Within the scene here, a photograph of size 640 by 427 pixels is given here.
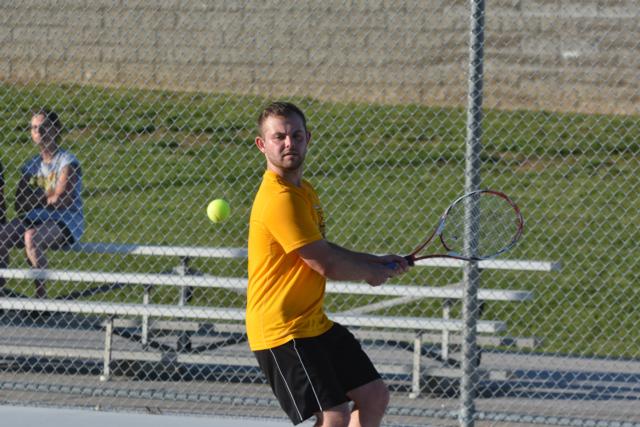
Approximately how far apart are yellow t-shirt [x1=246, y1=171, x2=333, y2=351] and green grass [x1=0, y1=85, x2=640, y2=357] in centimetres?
476

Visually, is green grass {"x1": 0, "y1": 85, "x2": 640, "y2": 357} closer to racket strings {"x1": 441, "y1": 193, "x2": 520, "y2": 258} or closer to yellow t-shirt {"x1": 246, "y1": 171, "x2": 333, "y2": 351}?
racket strings {"x1": 441, "y1": 193, "x2": 520, "y2": 258}

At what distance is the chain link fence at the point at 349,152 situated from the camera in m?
8.21

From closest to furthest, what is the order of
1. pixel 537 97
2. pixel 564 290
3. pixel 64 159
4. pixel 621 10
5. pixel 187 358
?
pixel 187 358 → pixel 64 159 → pixel 564 290 → pixel 537 97 → pixel 621 10

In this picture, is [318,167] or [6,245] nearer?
[6,245]

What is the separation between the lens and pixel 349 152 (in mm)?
11844

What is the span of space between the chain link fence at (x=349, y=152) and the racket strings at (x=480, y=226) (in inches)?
71.8

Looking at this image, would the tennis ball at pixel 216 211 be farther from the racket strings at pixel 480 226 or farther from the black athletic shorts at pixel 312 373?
the black athletic shorts at pixel 312 373

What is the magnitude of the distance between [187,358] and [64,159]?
1.52 meters

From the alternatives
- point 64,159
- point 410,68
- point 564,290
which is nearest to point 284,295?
point 64,159

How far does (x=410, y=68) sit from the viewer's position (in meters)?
12.1

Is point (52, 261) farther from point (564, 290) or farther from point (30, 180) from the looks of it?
point (564, 290)

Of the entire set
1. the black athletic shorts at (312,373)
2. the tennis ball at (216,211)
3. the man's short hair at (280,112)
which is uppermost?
the man's short hair at (280,112)

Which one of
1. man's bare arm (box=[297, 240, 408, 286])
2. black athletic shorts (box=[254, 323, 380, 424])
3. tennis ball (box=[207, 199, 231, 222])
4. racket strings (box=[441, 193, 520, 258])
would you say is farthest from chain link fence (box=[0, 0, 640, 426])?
man's bare arm (box=[297, 240, 408, 286])

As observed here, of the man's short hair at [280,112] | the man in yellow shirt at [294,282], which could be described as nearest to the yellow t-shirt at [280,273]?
the man in yellow shirt at [294,282]
